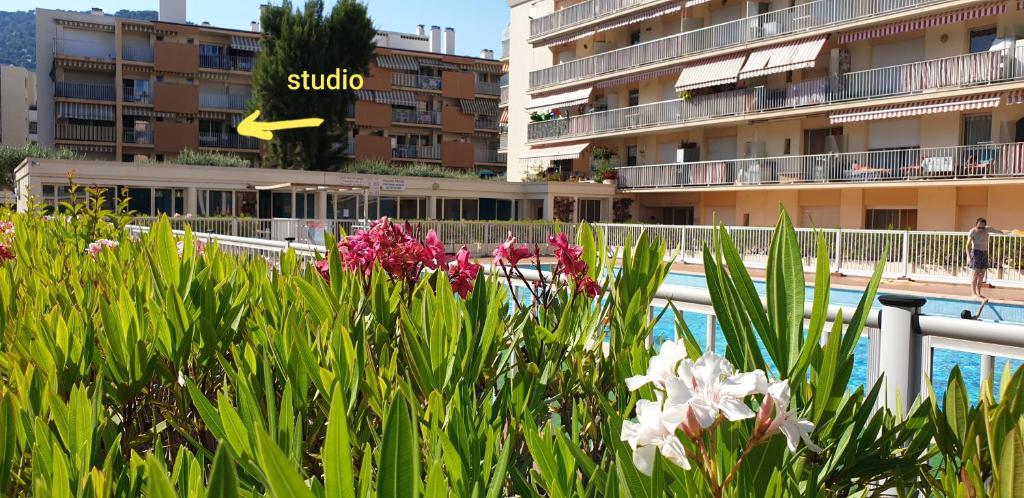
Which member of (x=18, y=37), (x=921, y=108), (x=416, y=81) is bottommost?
(x=921, y=108)

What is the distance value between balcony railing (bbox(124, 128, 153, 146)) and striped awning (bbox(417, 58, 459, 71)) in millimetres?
15977

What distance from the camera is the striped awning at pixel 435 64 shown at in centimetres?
4928

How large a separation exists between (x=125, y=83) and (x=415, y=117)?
1560 centimetres

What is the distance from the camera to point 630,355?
1.40 m

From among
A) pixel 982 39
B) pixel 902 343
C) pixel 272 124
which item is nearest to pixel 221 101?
pixel 272 124

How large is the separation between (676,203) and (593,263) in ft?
96.4

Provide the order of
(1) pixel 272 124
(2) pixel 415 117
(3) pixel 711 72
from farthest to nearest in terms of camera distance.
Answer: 1. (2) pixel 415 117
2. (1) pixel 272 124
3. (3) pixel 711 72

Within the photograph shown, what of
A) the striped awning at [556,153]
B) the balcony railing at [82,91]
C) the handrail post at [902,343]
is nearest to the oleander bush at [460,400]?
the handrail post at [902,343]

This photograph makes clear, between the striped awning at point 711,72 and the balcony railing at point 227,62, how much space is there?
25.6 metres

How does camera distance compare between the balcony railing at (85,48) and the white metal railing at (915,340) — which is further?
the balcony railing at (85,48)

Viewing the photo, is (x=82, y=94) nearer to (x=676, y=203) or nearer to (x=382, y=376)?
(x=676, y=203)

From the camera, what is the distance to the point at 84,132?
40.8 m

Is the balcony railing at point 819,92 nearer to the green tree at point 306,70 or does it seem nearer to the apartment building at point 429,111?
the green tree at point 306,70

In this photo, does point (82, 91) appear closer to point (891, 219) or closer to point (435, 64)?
point (435, 64)
